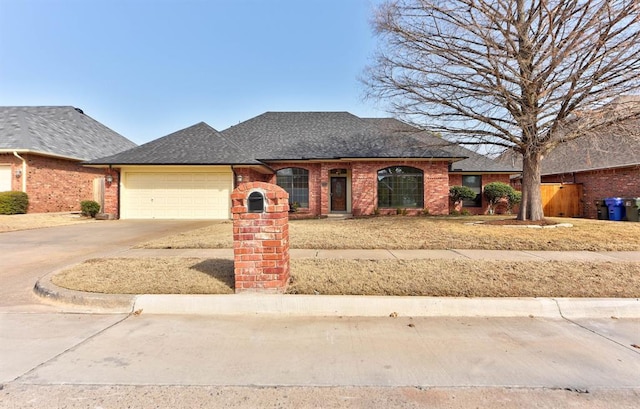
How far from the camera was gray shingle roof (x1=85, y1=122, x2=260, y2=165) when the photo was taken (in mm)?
15664

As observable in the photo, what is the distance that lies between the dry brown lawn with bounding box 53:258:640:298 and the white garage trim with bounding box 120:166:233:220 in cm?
991

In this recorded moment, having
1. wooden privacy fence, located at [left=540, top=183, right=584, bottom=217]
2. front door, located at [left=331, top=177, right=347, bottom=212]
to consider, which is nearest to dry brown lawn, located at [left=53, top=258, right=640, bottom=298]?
front door, located at [left=331, top=177, right=347, bottom=212]

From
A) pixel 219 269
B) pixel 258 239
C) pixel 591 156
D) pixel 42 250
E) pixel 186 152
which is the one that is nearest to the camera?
pixel 258 239

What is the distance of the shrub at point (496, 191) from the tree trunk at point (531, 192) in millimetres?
5293

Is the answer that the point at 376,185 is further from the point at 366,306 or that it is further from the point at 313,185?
the point at 366,306

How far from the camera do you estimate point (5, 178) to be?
668 inches

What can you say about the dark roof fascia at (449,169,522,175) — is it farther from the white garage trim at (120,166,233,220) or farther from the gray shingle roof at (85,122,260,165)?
the white garage trim at (120,166,233,220)

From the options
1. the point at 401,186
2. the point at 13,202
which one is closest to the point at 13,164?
the point at 13,202

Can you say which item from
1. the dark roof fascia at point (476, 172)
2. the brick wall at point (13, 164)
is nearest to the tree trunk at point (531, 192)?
the dark roof fascia at point (476, 172)

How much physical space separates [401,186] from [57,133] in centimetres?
2123

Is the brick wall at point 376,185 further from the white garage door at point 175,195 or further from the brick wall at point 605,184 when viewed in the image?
the brick wall at point 605,184

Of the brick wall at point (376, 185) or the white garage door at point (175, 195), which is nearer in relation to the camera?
the white garage door at point (175, 195)

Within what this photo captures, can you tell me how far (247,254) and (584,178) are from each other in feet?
68.0

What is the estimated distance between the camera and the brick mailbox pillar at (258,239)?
4668 millimetres
